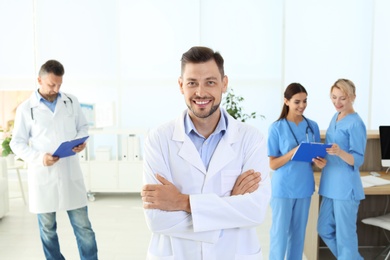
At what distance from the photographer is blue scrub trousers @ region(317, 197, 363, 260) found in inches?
108

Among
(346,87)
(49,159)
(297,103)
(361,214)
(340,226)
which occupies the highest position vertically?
(346,87)

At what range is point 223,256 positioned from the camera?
1557 millimetres

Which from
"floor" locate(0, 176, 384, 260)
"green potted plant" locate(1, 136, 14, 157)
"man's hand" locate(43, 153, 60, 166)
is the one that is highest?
"man's hand" locate(43, 153, 60, 166)

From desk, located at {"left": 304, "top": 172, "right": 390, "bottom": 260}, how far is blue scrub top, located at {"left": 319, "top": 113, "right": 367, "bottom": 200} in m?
0.20

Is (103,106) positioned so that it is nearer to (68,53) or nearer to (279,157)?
(68,53)

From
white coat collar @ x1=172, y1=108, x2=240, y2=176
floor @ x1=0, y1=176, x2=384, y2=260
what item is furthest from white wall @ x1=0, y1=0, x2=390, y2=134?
white coat collar @ x1=172, y1=108, x2=240, y2=176

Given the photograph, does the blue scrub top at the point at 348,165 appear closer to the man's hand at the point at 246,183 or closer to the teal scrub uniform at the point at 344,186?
the teal scrub uniform at the point at 344,186

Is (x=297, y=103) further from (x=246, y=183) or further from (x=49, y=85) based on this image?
(x=49, y=85)

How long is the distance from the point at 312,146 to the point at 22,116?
6.43ft

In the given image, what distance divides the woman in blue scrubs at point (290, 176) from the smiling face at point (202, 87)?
52.6 inches

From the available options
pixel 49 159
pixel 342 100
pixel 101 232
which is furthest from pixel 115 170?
pixel 342 100

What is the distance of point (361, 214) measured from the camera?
349 centimetres

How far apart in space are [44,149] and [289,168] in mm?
1704

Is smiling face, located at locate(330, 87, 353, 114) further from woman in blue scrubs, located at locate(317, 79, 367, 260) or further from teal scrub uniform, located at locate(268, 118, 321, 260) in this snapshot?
teal scrub uniform, located at locate(268, 118, 321, 260)
